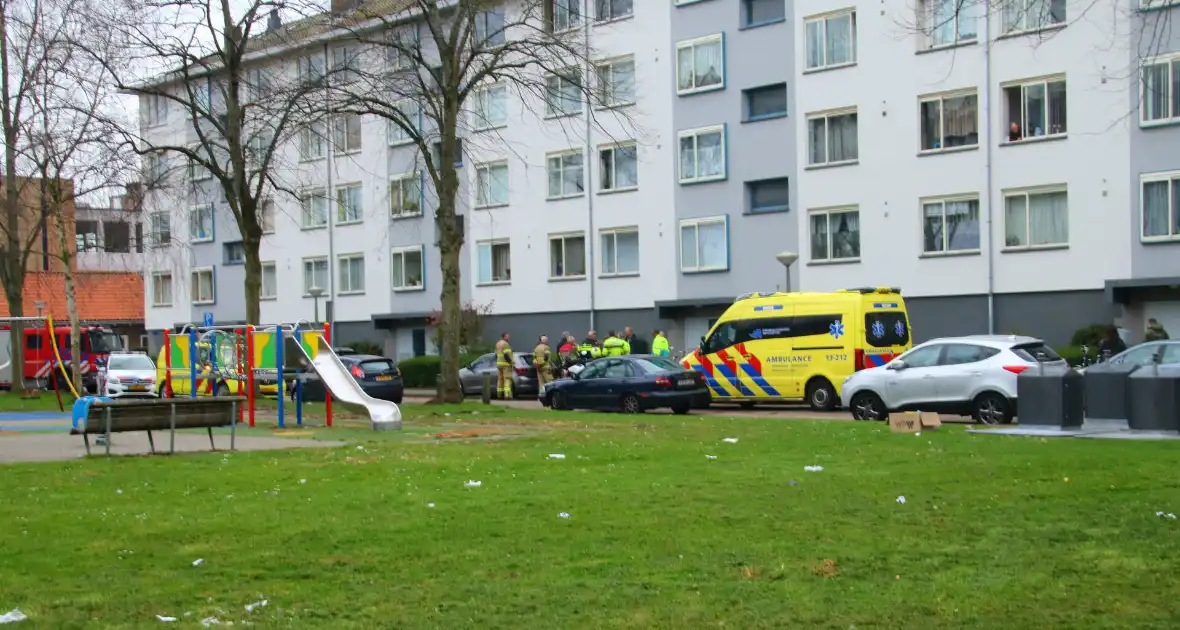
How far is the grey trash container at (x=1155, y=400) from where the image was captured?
56.5ft

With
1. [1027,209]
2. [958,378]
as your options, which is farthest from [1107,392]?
[1027,209]

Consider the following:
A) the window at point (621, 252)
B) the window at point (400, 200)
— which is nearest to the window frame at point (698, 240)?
the window at point (621, 252)

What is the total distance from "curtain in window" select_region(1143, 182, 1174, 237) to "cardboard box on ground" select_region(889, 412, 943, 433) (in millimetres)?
16658

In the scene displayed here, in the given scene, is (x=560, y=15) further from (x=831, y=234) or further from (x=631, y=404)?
(x=631, y=404)

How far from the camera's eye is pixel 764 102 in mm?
40719

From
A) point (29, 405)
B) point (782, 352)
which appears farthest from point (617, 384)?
point (29, 405)

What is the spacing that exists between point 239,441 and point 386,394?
17434 millimetres

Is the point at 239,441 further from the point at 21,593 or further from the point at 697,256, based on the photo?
the point at 697,256

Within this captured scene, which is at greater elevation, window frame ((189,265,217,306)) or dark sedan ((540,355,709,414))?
window frame ((189,265,217,306))

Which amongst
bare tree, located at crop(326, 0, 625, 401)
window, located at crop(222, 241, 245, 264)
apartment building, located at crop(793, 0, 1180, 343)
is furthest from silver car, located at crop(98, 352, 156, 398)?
apartment building, located at crop(793, 0, 1180, 343)

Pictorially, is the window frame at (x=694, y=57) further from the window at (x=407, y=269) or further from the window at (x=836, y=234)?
the window at (x=407, y=269)

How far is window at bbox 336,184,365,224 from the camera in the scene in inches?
2068

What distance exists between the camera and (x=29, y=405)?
106 feet

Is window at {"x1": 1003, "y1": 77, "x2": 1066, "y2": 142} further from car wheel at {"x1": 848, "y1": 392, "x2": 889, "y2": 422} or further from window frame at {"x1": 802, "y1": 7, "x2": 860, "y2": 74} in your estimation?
car wheel at {"x1": 848, "y1": 392, "x2": 889, "y2": 422}
